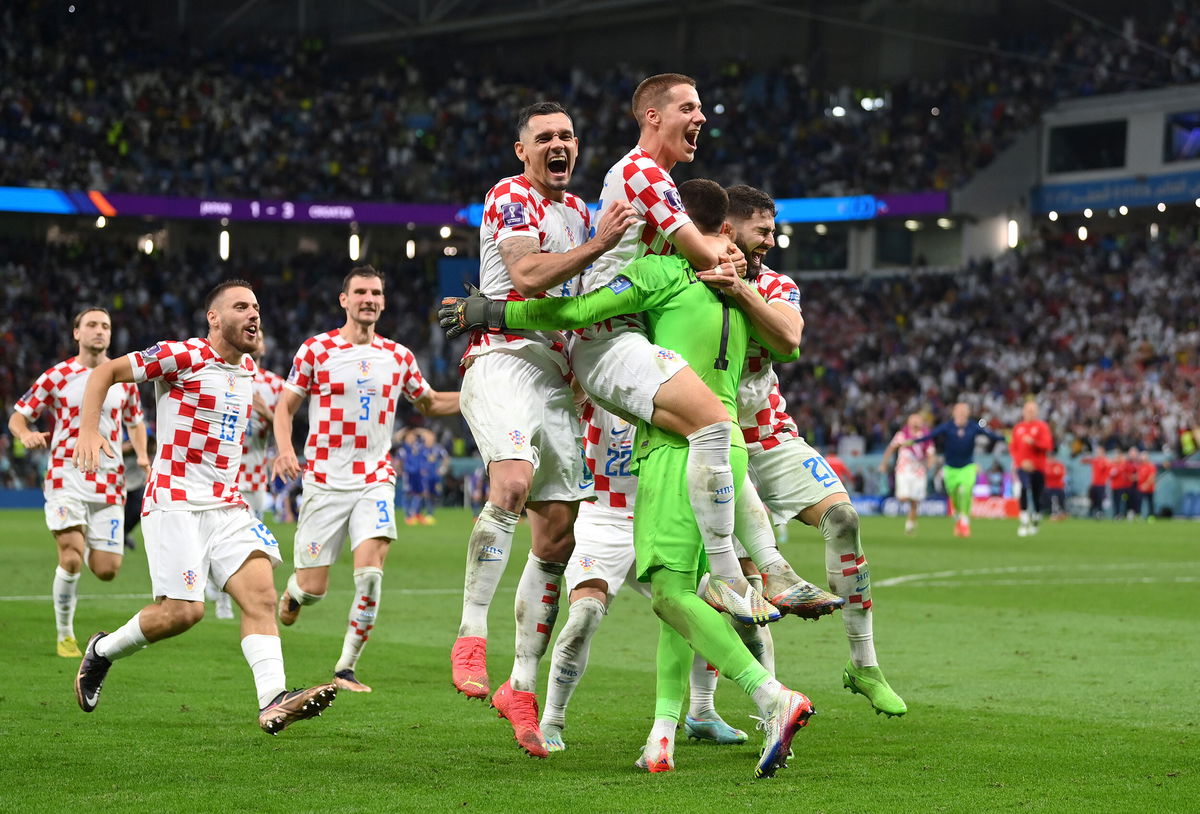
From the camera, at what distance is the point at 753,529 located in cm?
702

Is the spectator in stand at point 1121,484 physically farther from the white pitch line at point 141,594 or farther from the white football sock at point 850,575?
the white football sock at point 850,575

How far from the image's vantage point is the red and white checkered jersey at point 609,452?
Result: 772cm

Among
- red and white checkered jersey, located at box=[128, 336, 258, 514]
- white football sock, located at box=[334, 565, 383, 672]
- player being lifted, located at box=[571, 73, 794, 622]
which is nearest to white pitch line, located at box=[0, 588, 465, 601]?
white football sock, located at box=[334, 565, 383, 672]

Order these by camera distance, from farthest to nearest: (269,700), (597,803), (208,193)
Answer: (208,193), (269,700), (597,803)

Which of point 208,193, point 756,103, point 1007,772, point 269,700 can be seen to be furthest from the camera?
point 756,103

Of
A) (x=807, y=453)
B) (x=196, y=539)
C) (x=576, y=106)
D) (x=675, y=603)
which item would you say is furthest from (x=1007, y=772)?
(x=576, y=106)

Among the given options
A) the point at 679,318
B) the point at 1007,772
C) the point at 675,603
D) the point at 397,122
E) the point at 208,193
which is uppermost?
the point at 397,122

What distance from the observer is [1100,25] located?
49.7 metres

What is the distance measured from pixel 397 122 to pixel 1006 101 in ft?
70.9

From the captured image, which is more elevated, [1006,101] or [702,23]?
[702,23]

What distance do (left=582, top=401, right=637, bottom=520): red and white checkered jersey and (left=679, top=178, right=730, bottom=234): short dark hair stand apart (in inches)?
49.8

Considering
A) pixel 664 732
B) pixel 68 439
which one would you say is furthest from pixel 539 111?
pixel 68 439

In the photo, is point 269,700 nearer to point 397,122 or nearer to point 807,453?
point 807,453

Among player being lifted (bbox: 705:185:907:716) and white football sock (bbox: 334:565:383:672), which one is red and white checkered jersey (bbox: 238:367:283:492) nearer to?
white football sock (bbox: 334:565:383:672)
